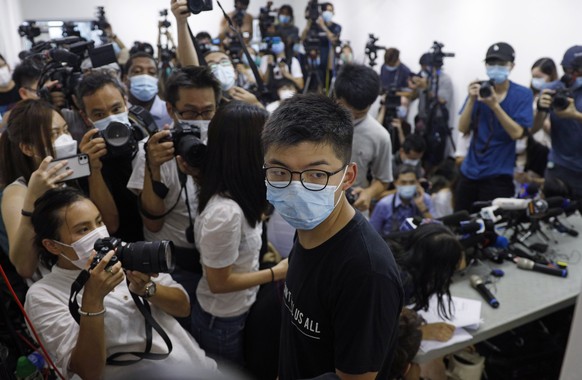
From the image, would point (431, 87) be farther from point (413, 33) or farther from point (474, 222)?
point (474, 222)

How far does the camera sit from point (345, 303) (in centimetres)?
101

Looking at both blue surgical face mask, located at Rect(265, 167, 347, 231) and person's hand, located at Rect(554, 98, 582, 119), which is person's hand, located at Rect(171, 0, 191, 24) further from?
person's hand, located at Rect(554, 98, 582, 119)

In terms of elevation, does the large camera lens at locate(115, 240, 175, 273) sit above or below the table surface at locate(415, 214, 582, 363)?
above

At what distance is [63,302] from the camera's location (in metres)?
1.39

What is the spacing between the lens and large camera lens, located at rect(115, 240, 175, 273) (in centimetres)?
131

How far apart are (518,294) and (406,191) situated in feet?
3.22

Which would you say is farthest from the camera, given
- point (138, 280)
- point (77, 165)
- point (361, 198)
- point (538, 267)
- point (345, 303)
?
point (361, 198)

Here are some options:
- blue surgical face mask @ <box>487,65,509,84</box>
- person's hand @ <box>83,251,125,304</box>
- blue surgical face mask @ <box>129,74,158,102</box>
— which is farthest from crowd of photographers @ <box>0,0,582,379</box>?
blue surgical face mask @ <box>129,74,158,102</box>

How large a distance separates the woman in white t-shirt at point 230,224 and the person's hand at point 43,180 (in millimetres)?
496

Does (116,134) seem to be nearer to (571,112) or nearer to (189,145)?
(189,145)

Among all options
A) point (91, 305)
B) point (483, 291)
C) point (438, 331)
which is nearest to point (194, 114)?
point (91, 305)

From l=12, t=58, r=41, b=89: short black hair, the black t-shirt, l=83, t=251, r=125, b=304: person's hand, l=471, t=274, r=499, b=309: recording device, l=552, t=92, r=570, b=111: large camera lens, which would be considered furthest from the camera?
l=12, t=58, r=41, b=89: short black hair

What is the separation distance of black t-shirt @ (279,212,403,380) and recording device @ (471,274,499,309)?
1.15m

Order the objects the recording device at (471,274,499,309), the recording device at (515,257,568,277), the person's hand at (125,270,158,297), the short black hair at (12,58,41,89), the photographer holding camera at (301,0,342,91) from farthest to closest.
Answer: the photographer holding camera at (301,0,342,91)
the short black hair at (12,58,41,89)
the recording device at (515,257,568,277)
the recording device at (471,274,499,309)
the person's hand at (125,270,158,297)
